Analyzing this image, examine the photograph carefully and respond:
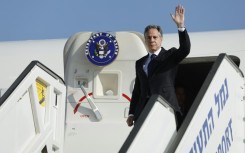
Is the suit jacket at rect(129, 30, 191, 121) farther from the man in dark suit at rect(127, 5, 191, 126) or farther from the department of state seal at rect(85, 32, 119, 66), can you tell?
the department of state seal at rect(85, 32, 119, 66)

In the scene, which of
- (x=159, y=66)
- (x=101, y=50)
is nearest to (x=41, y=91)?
(x=159, y=66)

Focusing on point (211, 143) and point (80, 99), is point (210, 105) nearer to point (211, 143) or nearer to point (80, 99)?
point (211, 143)

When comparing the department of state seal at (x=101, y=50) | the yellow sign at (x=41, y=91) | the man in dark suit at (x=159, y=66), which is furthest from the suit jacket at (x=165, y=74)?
the department of state seal at (x=101, y=50)

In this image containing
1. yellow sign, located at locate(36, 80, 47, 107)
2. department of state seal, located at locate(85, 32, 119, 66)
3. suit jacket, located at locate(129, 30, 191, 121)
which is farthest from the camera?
department of state seal, located at locate(85, 32, 119, 66)

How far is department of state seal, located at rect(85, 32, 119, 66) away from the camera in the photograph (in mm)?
8688

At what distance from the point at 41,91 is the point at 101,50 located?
131 inches

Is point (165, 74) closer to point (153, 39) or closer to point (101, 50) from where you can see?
point (153, 39)

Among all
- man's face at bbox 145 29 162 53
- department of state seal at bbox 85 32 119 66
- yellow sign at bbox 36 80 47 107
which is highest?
man's face at bbox 145 29 162 53

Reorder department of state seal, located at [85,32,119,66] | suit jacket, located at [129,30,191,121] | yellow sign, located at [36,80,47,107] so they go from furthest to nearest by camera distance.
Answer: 1. department of state seal, located at [85,32,119,66]
2. yellow sign, located at [36,80,47,107]
3. suit jacket, located at [129,30,191,121]

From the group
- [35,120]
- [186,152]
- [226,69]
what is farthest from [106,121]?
[186,152]

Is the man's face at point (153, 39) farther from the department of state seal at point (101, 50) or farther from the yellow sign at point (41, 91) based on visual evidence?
the department of state seal at point (101, 50)

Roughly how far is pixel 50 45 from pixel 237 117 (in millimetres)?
9942

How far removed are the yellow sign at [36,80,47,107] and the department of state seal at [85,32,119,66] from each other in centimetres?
317

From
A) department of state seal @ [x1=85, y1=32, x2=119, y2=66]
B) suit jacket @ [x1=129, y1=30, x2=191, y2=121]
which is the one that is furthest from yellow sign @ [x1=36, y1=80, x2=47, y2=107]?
department of state seal @ [x1=85, y1=32, x2=119, y2=66]
